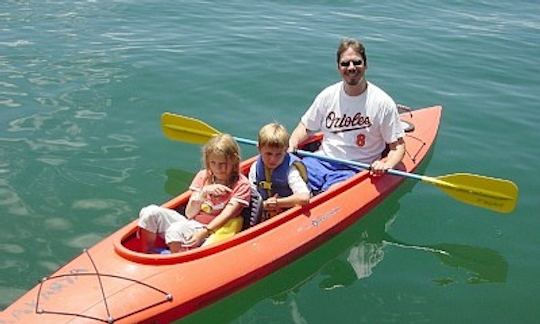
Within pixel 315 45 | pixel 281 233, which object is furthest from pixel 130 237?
pixel 315 45

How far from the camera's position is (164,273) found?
12.5ft

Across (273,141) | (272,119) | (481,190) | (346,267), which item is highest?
(273,141)

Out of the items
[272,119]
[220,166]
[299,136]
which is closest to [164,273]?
[220,166]

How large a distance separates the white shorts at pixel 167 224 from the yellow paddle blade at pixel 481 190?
6.72 feet

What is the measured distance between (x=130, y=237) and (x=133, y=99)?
3.85 metres

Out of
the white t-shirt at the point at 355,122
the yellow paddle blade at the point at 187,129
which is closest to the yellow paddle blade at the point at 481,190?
the white t-shirt at the point at 355,122

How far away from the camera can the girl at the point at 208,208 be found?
13.5 ft

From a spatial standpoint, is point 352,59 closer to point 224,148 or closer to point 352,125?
point 352,125

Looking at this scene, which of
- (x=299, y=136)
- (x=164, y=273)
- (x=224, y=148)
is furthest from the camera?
(x=299, y=136)

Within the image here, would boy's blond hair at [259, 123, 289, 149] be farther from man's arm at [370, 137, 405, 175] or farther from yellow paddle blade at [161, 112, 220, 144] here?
yellow paddle blade at [161, 112, 220, 144]

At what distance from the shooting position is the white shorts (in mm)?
4117

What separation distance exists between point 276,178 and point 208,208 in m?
0.61

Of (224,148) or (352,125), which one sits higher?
(224,148)

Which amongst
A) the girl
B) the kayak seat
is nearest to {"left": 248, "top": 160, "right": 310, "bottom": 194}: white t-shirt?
the kayak seat
